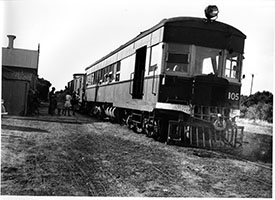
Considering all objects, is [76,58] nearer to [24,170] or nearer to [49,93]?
[49,93]

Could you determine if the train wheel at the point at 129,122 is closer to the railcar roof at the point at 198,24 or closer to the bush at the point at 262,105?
the railcar roof at the point at 198,24

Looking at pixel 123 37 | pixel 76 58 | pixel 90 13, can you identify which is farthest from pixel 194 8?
pixel 76 58

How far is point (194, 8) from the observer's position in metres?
3.02

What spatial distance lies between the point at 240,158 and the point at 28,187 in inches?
80.6

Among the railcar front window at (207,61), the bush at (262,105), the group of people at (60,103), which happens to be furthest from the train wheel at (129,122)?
the bush at (262,105)

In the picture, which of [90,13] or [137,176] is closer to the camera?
[137,176]

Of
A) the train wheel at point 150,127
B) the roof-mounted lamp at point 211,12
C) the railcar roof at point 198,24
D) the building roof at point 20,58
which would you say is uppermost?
the roof-mounted lamp at point 211,12

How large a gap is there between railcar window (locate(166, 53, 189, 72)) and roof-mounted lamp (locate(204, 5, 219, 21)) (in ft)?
1.53

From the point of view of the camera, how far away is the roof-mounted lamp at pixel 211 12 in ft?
9.91

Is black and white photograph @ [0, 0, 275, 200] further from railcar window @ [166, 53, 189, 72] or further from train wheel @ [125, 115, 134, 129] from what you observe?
train wheel @ [125, 115, 134, 129]

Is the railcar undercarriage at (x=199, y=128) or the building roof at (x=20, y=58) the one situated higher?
the building roof at (x=20, y=58)

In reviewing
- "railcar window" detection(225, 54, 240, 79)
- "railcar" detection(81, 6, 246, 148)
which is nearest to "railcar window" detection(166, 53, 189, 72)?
"railcar" detection(81, 6, 246, 148)

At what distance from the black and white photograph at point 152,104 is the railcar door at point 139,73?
16 mm

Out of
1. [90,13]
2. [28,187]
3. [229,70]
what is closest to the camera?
[28,187]
